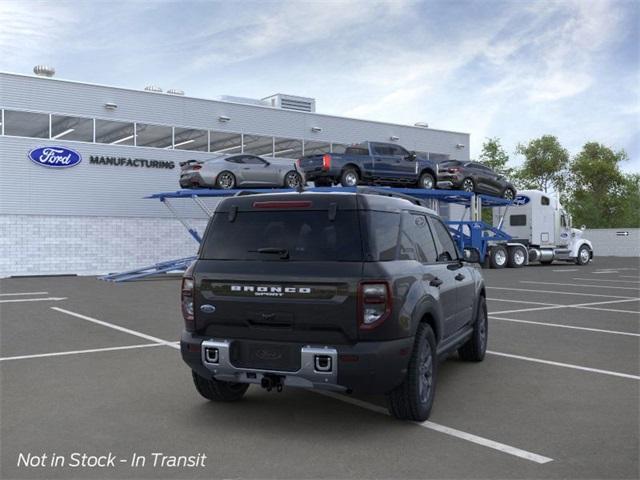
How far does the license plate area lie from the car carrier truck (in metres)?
26.6

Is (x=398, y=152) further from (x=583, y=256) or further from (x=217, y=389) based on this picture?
(x=217, y=389)

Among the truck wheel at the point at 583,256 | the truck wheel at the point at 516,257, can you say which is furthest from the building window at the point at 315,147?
the truck wheel at the point at 583,256

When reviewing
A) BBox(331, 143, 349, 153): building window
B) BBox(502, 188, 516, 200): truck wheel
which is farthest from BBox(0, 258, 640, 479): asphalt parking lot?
BBox(331, 143, 349, 153): building window

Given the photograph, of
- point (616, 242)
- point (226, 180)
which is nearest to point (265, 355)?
point (226, 180)

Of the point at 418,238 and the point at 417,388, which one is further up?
the point at 418,238

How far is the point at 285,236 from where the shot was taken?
16.9 feet

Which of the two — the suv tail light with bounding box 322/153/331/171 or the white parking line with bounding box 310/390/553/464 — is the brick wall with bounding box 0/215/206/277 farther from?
the white parking line with bounding box 310/390/553/464

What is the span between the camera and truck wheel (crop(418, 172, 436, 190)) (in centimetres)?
2505

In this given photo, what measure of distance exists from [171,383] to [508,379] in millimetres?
3407

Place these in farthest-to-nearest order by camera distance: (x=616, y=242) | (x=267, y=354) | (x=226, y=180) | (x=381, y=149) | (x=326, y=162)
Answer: (x=616, y=242) < (x=226, y=180) < (x=381, y=149) < (x=326, y=162) < (x=267, y=354)

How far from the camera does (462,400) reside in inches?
232

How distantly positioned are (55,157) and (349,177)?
1228cm

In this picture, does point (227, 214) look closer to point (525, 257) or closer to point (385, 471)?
point (385, 471)

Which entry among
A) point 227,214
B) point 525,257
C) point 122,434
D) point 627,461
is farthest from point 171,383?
point 525,257
